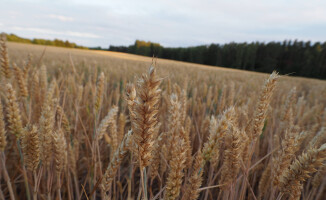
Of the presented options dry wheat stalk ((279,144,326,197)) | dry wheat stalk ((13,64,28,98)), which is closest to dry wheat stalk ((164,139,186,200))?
dry wheat stalk ((279,144,326,197))

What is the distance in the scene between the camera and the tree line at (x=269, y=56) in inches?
1442

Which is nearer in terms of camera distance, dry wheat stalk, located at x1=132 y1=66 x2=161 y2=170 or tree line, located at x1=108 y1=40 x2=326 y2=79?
dry wheat stalk, located at x1=132 y1=66 x2=161 y2=170

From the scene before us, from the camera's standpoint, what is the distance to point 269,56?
134 ft

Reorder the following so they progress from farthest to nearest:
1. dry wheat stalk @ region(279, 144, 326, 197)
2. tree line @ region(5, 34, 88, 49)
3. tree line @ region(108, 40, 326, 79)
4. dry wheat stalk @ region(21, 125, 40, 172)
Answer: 1. tree line @ region(5, 34, 88, 49)
2. tree line @ region(108, 40, 326, 79)
3. dry wheat stalk @ region(21, 125, 40, 172)
4. dry wheat stalk @ region(279, 144, 326, 197)

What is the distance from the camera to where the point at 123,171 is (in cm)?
169

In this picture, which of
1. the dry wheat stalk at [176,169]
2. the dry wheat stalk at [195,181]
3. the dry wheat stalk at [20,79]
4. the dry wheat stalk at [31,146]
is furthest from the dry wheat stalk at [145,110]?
the dry wheat stalk at [20,79]

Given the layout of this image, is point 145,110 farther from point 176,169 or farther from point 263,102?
point 263,102

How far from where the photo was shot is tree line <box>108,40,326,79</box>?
36625mm

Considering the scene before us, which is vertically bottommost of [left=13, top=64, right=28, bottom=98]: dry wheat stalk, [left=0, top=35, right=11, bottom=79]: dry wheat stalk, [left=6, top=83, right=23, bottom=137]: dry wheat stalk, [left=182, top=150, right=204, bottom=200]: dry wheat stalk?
[left=182, top=150, right=204, bottom=200]: dry wheat stalk

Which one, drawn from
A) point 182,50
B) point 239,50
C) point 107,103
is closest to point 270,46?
point 239,50

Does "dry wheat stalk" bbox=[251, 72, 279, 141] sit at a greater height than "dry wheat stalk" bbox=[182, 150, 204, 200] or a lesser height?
greater

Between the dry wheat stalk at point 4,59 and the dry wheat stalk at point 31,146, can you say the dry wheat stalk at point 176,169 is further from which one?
the dry wheat stalk at point 4,59

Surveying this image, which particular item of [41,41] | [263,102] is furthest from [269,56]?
[41,41]

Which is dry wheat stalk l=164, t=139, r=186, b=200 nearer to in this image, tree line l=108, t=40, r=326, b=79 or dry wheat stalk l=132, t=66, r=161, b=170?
dry wheat stalk l=132, t=66, r=161, b=170
